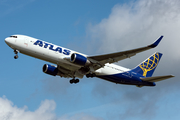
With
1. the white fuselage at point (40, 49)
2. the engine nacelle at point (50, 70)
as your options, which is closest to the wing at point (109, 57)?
the white fuselage at point (40, 49)

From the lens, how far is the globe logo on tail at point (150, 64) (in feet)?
161

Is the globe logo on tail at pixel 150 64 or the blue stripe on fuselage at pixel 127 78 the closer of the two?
the blue stripe on fuselage at pixel 127 78

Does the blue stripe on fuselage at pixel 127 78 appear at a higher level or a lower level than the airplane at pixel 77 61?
lower

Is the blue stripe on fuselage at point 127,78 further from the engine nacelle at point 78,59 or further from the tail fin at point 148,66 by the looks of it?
the engine nacelle at point 78,59

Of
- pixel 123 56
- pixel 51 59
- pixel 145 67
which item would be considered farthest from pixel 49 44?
pixel 145 67

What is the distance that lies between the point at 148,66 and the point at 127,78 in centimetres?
710

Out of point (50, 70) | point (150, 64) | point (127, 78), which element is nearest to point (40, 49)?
point (50, 70)

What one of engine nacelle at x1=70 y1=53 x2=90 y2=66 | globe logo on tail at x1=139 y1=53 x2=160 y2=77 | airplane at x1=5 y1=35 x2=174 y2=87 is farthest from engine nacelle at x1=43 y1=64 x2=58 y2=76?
globe logo on tail at x1=139 y1=53 x2=160 y2=77

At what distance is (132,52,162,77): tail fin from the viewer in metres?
48.2

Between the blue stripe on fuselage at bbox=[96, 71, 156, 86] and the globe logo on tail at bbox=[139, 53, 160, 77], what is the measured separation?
2.48 metres

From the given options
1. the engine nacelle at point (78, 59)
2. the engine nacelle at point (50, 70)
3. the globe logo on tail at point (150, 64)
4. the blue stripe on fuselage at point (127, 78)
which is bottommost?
the blue stripe on fuselage at point (127, 78)

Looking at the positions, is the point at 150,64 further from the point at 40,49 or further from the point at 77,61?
the point at 40,49

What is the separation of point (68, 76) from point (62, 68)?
2463 mm

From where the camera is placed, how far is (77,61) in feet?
127
